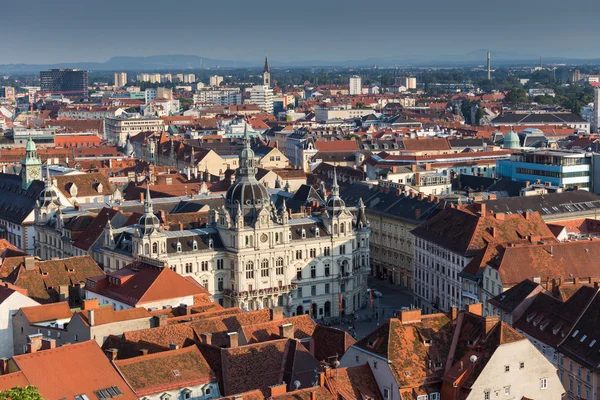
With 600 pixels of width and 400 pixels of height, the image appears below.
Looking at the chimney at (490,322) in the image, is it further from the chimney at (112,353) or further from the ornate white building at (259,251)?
the ornate white building at (259,251)

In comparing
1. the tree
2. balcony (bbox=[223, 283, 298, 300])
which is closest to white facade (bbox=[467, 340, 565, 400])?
the tree

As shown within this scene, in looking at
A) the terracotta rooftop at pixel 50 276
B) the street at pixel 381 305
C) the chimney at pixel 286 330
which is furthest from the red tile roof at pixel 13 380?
the street at pixel 381 305

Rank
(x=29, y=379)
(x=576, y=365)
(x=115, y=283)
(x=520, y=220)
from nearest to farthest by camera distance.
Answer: (x=29, y=379) → (x=576, y=365) → (x=115, y=283) → (x=520, y=220)

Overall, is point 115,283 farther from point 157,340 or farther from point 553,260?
point 553,260

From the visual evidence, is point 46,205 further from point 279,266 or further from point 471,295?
point 471,295

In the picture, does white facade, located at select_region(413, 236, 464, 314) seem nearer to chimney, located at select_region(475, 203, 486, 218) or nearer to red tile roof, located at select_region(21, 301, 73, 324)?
chimney, located at select_region(475, 203, 486, 218)

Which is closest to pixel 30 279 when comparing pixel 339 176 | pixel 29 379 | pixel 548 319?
pixel 29 379

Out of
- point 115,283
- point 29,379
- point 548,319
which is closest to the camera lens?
point 29,379
